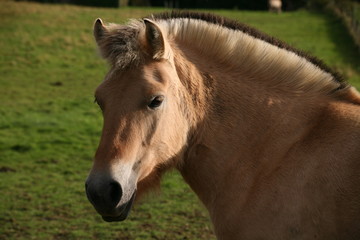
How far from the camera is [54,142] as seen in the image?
11.8m

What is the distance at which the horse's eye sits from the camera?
376 cm

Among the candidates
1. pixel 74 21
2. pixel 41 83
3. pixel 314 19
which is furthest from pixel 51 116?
pixel 314 19

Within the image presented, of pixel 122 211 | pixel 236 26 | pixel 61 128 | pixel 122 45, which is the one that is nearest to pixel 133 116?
pixel 122 45

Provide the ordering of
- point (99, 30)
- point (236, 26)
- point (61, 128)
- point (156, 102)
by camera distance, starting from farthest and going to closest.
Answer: point (61, 128) → point (236, 26) → point (99, 30) → point (156, 102)

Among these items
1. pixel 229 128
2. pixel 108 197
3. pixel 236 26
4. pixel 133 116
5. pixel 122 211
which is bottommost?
pixel 122 211

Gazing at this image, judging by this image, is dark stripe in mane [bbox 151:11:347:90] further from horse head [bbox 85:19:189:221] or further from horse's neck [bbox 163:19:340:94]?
horse head [bbox 85:19:189:221]

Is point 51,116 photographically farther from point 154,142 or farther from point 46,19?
point 46,19

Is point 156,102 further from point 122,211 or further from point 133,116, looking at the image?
point 122,211

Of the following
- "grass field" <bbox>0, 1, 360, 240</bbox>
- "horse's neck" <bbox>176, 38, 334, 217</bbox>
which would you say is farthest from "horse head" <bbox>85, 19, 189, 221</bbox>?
"grass field" <bbox>0, 1, 360, 240</bbox>

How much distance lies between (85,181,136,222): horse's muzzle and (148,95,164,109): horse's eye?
1.85 feet

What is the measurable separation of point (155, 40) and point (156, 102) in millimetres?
405

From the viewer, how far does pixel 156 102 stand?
12.4 ft

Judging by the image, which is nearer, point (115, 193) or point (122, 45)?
point (115, 193)

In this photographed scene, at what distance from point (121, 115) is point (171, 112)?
368 mm
